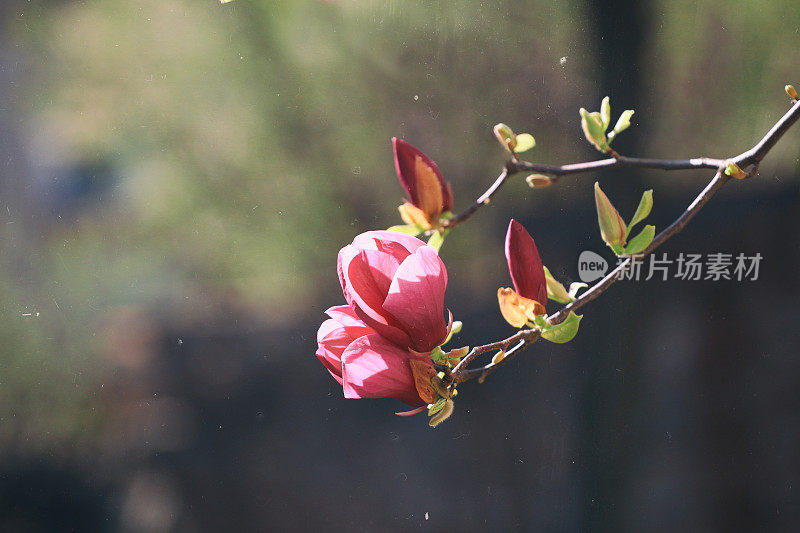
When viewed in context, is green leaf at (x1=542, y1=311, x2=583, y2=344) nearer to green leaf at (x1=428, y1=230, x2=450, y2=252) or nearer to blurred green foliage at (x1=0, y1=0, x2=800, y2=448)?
green leaf at (x1=428, y1=230, x2=450, y2=252)

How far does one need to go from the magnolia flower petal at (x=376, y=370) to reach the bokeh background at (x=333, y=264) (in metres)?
0.32

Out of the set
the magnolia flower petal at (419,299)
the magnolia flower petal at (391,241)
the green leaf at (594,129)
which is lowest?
the magnolia flower petal at (419,299)

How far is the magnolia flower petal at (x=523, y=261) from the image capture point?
0.63ft

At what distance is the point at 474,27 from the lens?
488 millimetres

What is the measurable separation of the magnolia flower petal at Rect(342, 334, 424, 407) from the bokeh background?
0.32 m

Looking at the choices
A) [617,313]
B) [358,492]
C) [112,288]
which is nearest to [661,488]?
[617,313]

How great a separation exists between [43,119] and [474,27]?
1.22 feet

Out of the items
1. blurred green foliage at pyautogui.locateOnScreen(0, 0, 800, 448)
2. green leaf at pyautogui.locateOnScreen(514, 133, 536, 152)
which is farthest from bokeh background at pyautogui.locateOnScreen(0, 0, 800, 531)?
green leaf at pyautogui.locateOnScreen(514, 133, 536, 152)

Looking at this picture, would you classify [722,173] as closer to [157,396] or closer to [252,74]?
[252,74]

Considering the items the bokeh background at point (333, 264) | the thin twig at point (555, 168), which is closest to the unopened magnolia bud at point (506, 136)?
the thin twig at point (555, 168)

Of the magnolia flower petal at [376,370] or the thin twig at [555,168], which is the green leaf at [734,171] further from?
the magnolia flower petal at [376,370]

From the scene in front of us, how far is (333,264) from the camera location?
535 mm

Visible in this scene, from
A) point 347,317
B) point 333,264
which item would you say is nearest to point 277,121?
point 333,264

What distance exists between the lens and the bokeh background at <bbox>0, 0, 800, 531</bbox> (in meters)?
0.50
